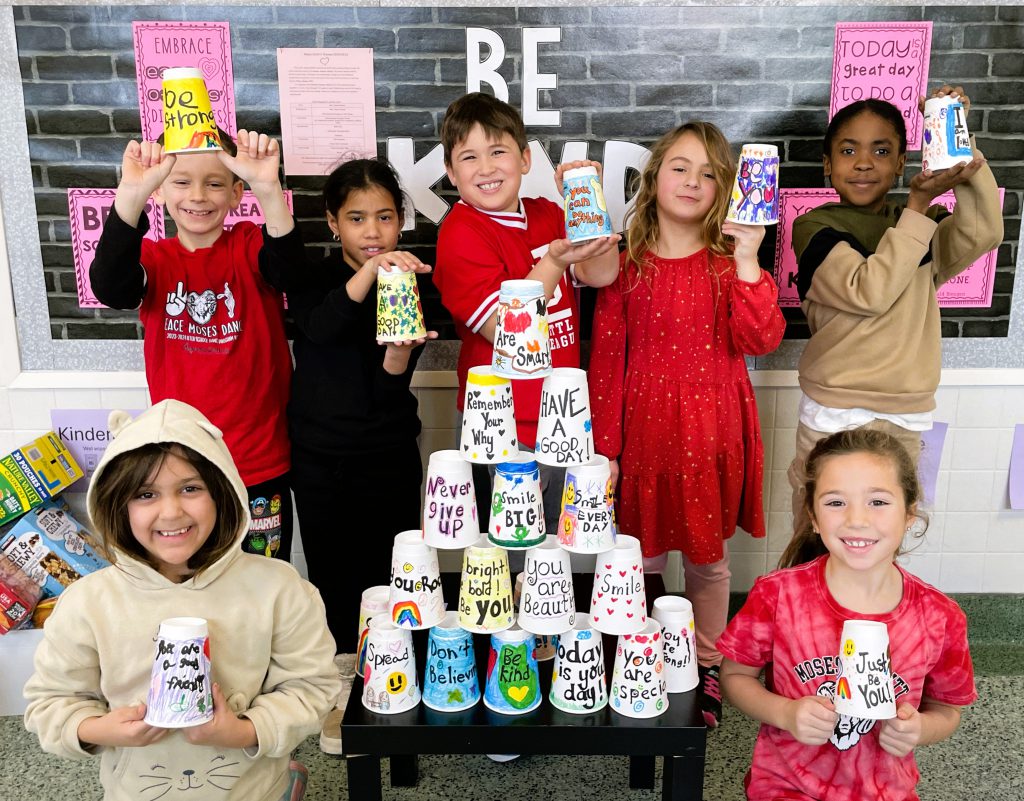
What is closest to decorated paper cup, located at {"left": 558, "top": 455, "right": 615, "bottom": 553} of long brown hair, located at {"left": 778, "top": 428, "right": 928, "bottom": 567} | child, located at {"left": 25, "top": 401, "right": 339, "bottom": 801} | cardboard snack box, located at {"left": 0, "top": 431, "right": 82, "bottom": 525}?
long brown hair, located at {"left": 778, "top": 428, "right": 928, "bottom": 567}

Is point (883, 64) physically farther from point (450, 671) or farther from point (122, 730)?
point (122, 730)

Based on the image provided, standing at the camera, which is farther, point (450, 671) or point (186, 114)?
point (186, 114)

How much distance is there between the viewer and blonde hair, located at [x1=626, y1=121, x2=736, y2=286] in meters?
2.21

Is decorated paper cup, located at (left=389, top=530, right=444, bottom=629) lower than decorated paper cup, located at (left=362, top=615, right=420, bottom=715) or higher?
higher

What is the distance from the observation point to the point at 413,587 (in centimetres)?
170

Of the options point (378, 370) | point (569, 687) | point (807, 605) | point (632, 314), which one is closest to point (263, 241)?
point (378, 370)

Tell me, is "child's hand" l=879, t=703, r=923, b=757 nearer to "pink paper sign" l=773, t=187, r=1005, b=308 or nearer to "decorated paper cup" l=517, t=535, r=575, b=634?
"decorated paper cup" l=517, t=535, r=575, b=634

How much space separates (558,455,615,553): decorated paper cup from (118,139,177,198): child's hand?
3.70 ft

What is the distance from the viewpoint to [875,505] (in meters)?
1.61

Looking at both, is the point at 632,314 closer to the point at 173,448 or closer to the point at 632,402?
the point at 632,402

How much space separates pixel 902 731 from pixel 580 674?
0.54 meters

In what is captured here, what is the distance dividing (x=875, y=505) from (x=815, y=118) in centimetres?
146

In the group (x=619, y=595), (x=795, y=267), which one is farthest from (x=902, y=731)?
(x=795, y=267)

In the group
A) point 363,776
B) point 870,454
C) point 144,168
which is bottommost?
point 363,776
